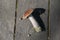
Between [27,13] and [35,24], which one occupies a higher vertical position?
[27,13]

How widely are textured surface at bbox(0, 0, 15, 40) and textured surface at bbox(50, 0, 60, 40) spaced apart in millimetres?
402

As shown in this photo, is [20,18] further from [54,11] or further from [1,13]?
[54,11]

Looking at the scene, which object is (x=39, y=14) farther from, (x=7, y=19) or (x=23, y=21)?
(x=7, y=19)

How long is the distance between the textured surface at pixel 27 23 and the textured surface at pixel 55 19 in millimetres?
63

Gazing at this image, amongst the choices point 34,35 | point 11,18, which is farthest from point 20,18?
point 34,35

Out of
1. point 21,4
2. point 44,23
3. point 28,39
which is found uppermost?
point 21,4

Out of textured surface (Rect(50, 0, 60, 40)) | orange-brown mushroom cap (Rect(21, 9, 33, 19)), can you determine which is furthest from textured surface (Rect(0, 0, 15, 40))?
textured surface (Rect(50, 0, 60, 40))

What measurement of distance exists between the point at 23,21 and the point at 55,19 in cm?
33

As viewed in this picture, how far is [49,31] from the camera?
7.20 feet

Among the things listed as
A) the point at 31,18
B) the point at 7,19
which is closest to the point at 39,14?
the point at 31,18

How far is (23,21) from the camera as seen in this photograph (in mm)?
2236

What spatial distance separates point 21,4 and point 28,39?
39cm

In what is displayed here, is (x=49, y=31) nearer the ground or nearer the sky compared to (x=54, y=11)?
nearer the ground

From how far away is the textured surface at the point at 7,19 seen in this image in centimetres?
220
